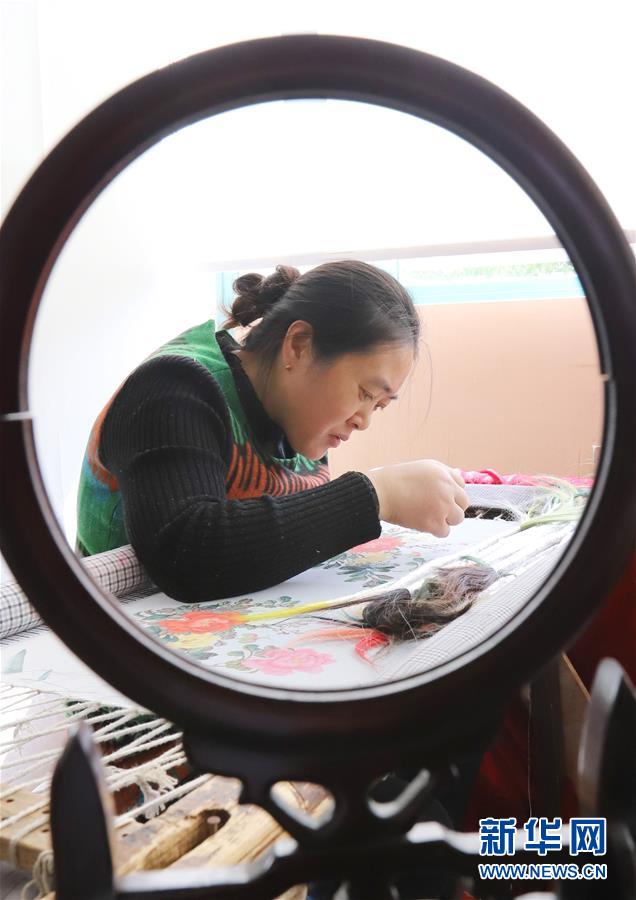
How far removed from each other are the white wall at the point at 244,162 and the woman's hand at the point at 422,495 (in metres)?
0.15

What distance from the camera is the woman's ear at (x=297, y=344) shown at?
563 mm

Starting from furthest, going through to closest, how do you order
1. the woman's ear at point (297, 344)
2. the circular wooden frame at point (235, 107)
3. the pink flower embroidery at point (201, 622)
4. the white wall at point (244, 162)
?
the woman's ear at point (297, 344)
the pink flower embroidery at point (201, 622)
the white wall at point (244, 162)
the circular wooden frame at point (235, 107)

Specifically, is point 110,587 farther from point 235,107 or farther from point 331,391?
point 235,107

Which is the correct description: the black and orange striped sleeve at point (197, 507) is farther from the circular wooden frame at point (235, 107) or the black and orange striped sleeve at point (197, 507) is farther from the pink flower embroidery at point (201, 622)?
the circular wooden frame at point (235, 107)

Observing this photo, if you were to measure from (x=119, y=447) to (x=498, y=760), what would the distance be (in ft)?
Result: 1.05

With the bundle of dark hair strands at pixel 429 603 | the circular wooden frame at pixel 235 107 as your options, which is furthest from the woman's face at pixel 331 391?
the circular wooden frame at pixel 235 107

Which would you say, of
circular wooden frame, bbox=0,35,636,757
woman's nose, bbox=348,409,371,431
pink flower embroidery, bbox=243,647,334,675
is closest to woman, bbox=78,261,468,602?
woman's nose, bbox=348,409,371,431

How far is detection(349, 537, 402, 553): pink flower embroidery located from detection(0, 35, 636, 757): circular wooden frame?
1.20 ft

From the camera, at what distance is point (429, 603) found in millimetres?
464

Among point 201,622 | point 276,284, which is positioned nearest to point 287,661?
point 201,622

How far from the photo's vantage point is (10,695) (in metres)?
0.40

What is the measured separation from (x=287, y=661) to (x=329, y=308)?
0.26m

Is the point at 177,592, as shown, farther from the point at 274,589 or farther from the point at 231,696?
the point at 231,696

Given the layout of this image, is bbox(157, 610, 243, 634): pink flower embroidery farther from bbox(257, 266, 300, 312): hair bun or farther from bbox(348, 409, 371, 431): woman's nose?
bbox(257, 266, 300, 312): hair bun
